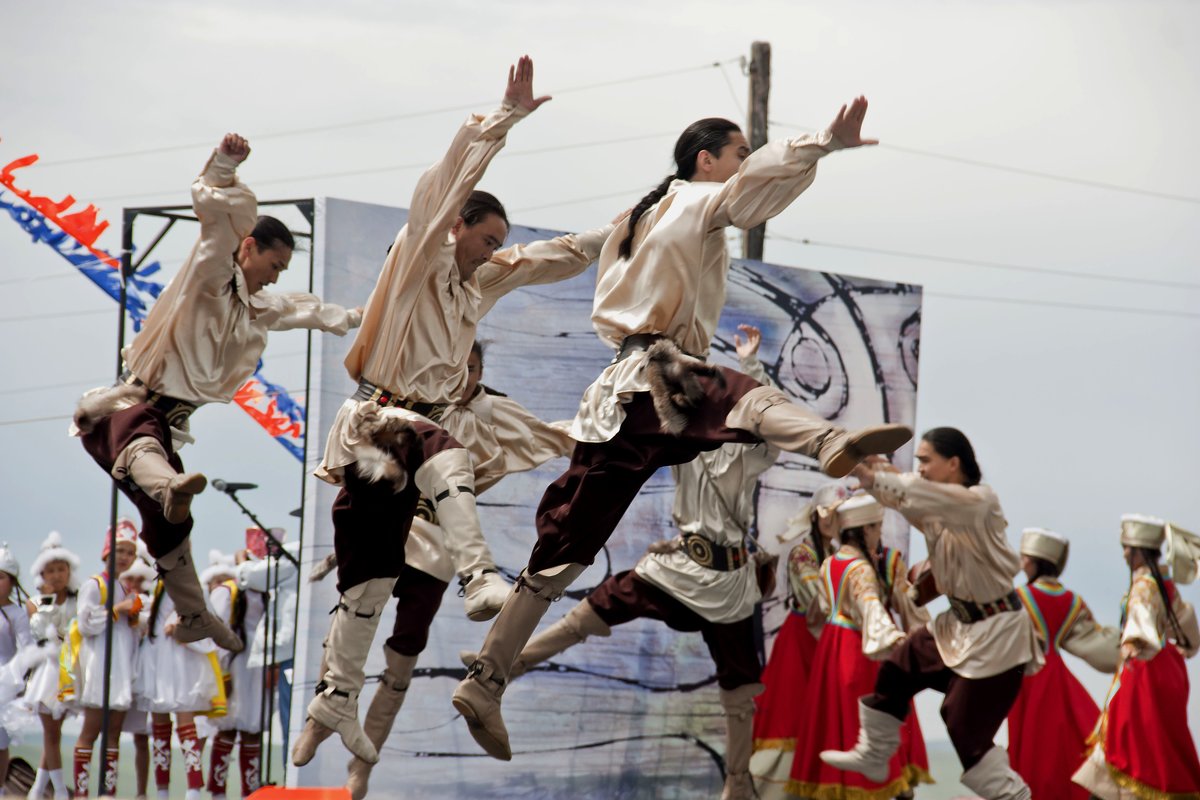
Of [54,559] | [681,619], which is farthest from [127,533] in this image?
[681,619]

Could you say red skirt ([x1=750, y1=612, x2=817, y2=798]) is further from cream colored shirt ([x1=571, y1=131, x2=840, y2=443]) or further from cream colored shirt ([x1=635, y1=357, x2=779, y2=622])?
cream colored shirt ([x1=571, y1=131, x2=840, y2=443])

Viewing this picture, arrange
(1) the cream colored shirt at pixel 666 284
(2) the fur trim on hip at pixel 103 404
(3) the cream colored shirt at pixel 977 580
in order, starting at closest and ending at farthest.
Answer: (1) the cream colored shirt at pixel 666 284, (2) the fur trim on hip at pixel 103 404, (3) the cream colored shirt at pixel 977 580

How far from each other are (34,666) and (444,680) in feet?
8.30

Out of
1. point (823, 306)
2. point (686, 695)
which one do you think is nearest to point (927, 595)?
point (686, 695)

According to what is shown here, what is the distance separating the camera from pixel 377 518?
519cm

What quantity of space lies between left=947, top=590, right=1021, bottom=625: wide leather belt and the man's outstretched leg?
95.3 inches

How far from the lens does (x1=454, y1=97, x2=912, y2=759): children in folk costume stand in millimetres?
4309

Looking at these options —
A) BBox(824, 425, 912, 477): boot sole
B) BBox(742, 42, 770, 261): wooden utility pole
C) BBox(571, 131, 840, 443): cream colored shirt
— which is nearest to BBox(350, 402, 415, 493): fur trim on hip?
BBox(571, 131, 840, 443): cream colored shirt

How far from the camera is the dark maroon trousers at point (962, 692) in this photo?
6.46 meters

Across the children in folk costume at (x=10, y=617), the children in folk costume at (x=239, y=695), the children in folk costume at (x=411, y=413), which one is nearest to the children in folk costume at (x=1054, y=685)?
the children in folk costume at (x=411, y=413)

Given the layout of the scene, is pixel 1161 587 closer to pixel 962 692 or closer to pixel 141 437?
pixel 962 692

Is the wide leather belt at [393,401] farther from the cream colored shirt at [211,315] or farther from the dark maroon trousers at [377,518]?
the cream colored shirt at [211,315]

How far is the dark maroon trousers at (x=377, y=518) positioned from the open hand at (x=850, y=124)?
166cm

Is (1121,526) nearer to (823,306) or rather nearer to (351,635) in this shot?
(823,306)
